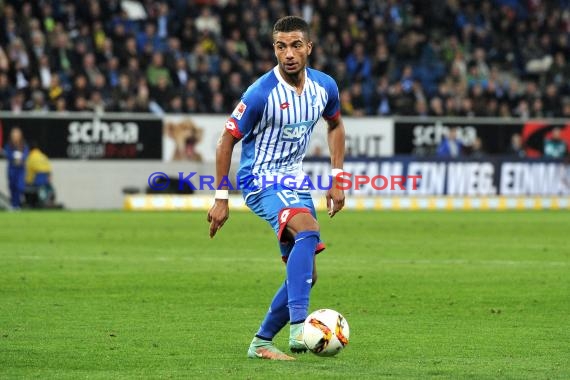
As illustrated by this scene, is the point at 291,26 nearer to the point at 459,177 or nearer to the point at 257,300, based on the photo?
the point at 257,300

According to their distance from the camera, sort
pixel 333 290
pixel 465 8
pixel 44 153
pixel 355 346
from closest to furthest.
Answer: pixel 355 346, pixel 333 290, pixel 44 153, pixel 465 8

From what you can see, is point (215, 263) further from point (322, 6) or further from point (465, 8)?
point (465, 8)

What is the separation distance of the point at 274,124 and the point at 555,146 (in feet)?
74.8

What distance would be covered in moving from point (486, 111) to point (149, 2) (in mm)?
9106

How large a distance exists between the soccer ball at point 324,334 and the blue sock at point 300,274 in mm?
127

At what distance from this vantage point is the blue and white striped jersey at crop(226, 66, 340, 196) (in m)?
7.81

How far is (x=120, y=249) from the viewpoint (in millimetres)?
17141

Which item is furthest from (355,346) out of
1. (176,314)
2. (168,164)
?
(168,164)

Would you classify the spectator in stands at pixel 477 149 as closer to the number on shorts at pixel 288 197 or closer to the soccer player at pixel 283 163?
the soccer player at pixel 283 163

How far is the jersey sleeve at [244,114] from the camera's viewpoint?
7773mm

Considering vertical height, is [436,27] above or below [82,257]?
above

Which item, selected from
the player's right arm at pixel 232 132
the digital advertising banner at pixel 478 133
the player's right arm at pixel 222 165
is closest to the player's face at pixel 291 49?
the player's right arm at pixel 232 132

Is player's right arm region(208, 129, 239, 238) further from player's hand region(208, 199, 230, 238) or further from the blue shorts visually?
the blue shorts

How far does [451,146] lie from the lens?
29531 mm
